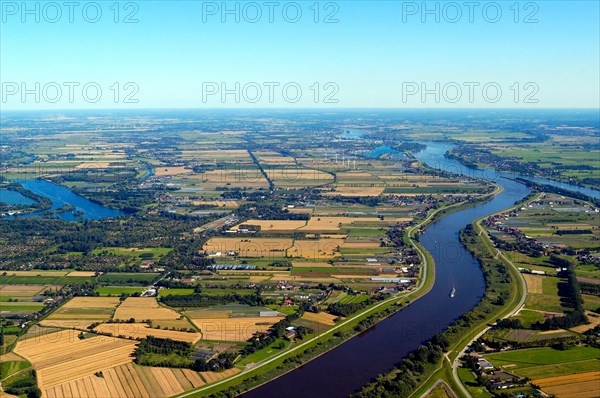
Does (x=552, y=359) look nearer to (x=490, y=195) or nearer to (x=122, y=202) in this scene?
(x=490, y=195)

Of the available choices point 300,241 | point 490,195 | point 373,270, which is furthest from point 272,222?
point 490,195

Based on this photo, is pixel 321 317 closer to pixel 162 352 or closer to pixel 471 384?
pixel 162 352

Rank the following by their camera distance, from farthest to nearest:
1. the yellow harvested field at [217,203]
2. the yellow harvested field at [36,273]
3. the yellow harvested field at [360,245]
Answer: the yellow harvested field at [217,203]
the yellow harvested field at [360,245]
the yellow harvested field at [36,273]

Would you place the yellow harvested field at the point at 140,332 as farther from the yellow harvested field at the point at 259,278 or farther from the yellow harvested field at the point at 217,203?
the yellow harvested field at the point at 217,203

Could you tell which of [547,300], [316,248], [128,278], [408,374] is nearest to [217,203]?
[316,248]

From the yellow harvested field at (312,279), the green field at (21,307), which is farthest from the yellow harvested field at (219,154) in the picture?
the green field at (21,307)
